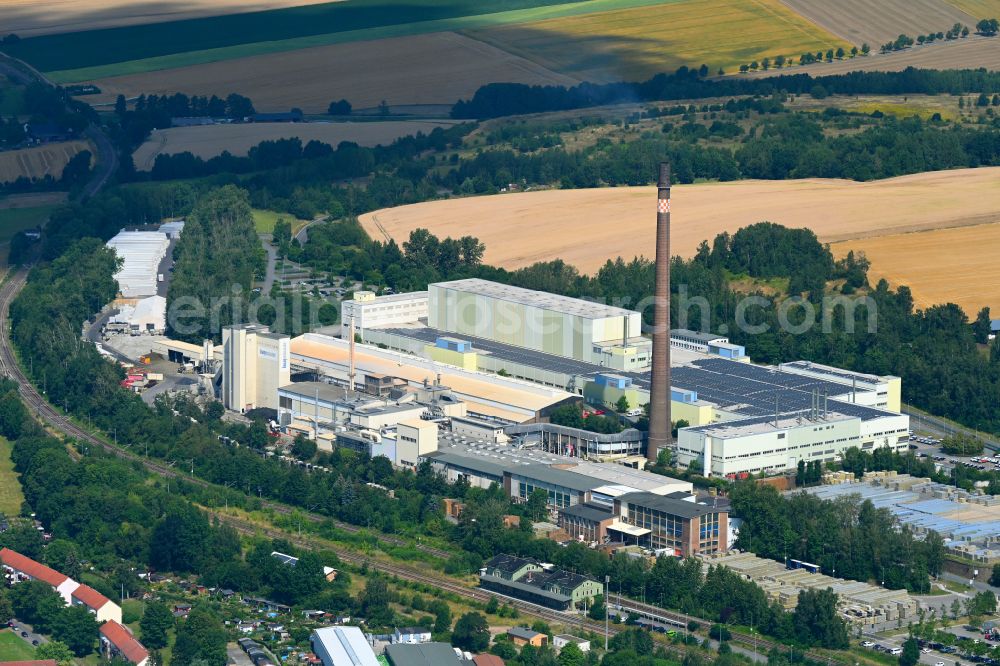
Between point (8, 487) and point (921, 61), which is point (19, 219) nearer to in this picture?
point (8, 487)

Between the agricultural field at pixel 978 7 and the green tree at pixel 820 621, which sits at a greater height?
the agricultural field at pixel 978 7

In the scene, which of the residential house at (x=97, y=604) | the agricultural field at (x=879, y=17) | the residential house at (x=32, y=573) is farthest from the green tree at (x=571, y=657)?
the agricultural field at (x=879, y=17)

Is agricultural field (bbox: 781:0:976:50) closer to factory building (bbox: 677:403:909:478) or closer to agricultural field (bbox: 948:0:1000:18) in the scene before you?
agricultural field (bbox: 948:0:1000:18)

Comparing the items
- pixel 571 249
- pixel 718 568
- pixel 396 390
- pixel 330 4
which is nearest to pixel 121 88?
pixel 330 4

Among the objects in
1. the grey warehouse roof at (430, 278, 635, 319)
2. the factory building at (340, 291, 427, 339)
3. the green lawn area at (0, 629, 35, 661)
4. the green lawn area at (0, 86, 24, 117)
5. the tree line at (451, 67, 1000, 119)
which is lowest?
the green lawn area at (0, 629, 35, 661)

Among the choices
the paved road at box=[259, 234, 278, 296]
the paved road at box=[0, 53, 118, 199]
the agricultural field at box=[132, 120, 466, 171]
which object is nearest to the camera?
the paved road at box=[259, 234, 278, 296]

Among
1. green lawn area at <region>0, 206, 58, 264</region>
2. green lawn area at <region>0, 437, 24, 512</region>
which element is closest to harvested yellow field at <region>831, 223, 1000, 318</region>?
green lawn area at <region>0, 437, 24, 512</region>

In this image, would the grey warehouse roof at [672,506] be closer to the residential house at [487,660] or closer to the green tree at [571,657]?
the green tree at [571,657]
